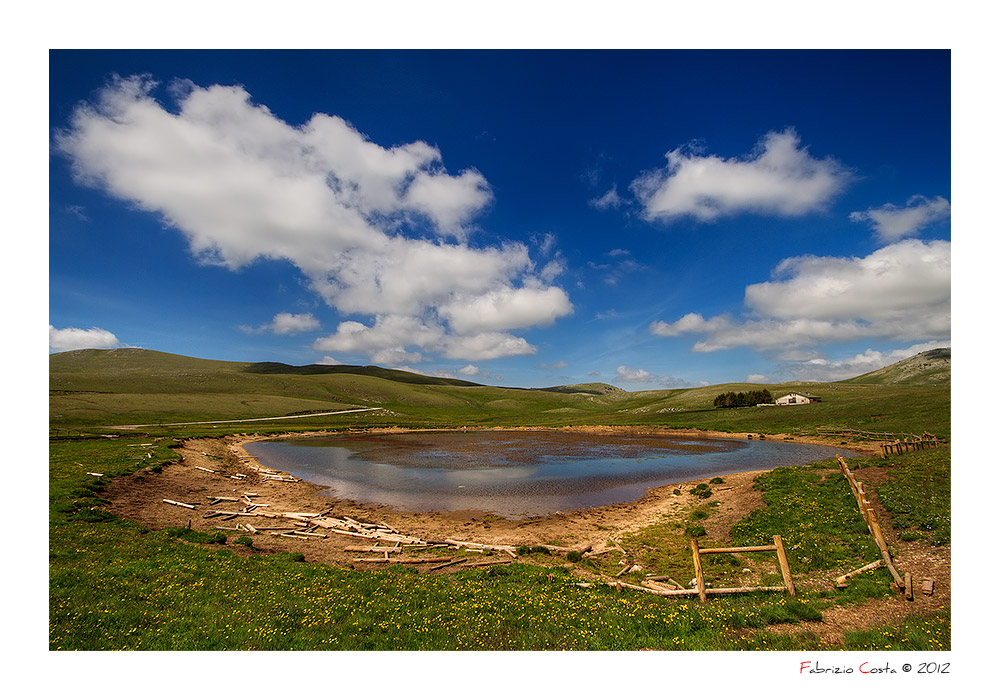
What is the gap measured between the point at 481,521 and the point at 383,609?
16.6m

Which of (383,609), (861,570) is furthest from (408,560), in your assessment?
(861,570)

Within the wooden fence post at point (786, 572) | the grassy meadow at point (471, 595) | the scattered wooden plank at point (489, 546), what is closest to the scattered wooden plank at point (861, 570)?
the grassy meadow at point (471, 595)

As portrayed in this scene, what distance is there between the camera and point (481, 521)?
29.7m

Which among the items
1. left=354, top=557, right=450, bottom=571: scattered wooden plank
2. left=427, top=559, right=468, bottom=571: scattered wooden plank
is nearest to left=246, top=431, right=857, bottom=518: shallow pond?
left=427, top=559, right=468, bottom=571: scattered wooden plank

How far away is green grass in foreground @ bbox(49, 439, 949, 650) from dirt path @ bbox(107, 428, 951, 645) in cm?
128

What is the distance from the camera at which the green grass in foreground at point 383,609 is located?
38.1 ft

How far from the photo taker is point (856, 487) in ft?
68.3

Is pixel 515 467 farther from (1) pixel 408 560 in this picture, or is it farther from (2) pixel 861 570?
(2) pixel 861 570

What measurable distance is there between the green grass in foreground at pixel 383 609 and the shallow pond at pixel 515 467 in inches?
663

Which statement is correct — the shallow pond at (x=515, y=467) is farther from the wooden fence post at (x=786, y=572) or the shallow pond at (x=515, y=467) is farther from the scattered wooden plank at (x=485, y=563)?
the wooden fence post at (x=786, y=572)

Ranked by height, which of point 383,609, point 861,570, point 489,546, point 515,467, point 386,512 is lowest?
point 515,467

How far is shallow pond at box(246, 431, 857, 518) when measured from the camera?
37.6 m

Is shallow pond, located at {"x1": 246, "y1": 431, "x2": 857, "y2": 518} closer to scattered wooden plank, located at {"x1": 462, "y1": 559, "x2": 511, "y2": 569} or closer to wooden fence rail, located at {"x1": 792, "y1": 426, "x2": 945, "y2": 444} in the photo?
wooden fence rail, located at {"x1": 792, "y1": 426, "x2": 945, "y2": 444}

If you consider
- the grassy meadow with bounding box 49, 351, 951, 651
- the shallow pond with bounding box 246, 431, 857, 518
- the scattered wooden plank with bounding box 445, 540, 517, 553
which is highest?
the grassy meadow with bounding box 49, 351, 951, 651
